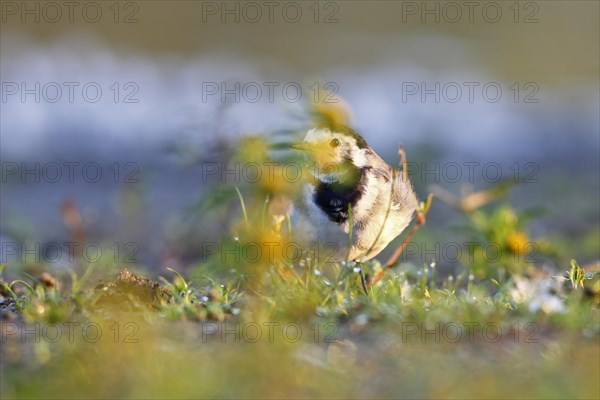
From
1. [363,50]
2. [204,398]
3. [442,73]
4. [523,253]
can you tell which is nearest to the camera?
[204,398]

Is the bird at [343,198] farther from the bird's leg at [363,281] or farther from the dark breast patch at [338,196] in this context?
the bird's leg at [363,281]

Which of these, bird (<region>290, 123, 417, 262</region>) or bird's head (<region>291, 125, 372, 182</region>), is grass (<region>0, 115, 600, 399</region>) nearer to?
bird (<region>290, 123, 417, 262</region>)

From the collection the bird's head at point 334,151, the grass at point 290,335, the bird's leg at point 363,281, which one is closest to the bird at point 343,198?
the bird's head at point 334,151

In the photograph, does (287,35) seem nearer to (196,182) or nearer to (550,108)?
(550,108)

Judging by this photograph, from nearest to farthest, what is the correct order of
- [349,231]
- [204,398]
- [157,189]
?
[204,398]
[349,231]
[157,189]

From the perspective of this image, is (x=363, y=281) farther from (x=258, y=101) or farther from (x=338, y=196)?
(x=258, y=101)

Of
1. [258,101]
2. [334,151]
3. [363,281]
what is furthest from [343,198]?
[258,101]

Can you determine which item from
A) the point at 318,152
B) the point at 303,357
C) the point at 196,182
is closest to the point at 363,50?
the point at 196,182
